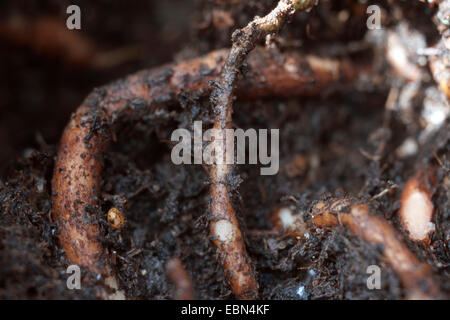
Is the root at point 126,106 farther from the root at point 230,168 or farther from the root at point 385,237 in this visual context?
the root at point 385,237

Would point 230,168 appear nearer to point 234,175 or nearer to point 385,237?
point 234,175

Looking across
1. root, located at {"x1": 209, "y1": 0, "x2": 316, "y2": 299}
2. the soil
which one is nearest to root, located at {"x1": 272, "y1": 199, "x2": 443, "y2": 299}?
the soil

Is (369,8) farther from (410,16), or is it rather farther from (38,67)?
(38,67)

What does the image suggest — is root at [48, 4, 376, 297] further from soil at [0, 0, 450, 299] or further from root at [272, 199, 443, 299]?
root at [272, 199, 443, 299]

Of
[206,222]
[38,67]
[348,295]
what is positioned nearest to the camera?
[348,295]

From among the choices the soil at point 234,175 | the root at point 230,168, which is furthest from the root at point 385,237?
the root at point 230,168

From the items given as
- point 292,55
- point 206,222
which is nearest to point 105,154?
point 206,222

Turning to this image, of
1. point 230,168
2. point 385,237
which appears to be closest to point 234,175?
point 230,168
